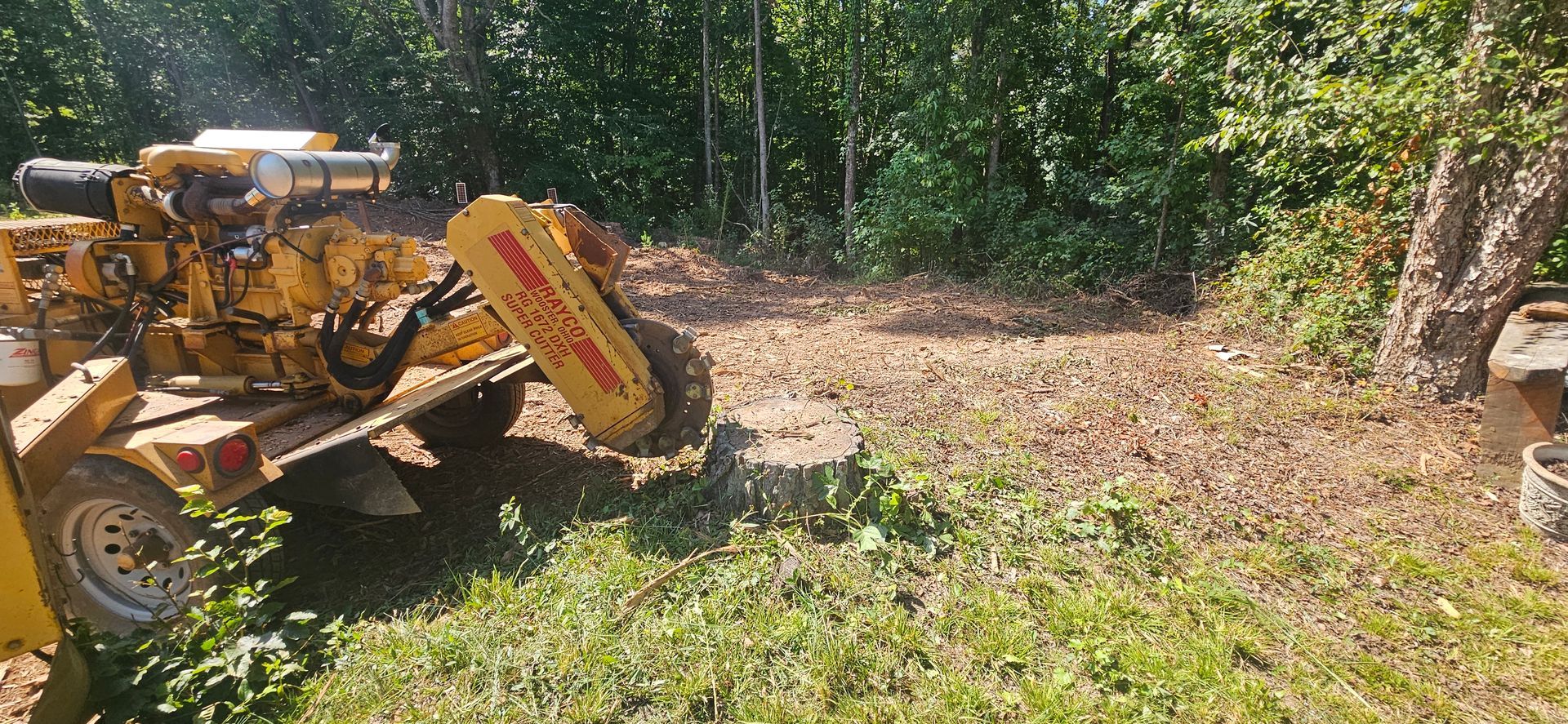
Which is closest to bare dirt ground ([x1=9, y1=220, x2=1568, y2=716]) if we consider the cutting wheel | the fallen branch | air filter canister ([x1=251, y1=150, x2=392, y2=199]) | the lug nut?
the cutting wheel

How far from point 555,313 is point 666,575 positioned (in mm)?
1422

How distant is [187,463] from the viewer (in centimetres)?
285

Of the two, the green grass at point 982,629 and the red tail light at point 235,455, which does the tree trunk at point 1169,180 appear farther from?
the red tail light at point 235,455

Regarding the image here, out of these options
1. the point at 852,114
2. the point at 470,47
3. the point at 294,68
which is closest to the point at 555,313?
the point at 852,114

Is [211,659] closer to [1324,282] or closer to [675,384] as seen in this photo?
[675,384]

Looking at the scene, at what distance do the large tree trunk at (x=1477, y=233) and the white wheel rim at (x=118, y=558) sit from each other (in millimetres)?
7985

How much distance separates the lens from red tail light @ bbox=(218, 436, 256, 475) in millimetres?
2891

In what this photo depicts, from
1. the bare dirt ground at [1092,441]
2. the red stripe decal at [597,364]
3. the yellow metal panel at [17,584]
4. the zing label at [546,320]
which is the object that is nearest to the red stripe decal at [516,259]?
the zing label at [546,320]

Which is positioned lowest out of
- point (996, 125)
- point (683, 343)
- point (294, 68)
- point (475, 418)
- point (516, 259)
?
point (475, 418)

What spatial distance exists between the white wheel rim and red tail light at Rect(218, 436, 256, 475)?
0.47m

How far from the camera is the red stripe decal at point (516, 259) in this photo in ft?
11.1

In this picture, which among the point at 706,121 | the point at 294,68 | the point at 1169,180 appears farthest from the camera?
the point at 706,121

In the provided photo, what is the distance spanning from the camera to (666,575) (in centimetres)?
313

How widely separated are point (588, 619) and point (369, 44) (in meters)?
17.6
